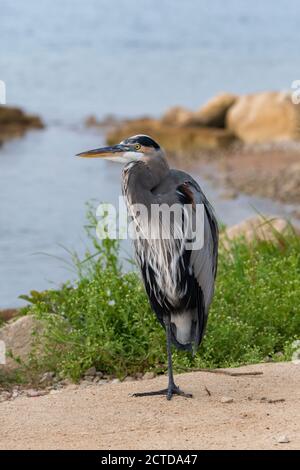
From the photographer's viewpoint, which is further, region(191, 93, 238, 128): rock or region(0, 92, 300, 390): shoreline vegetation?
region(191, 93, 238, 128): rock

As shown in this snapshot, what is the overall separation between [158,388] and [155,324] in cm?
76

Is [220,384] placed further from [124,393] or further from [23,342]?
[23,342]

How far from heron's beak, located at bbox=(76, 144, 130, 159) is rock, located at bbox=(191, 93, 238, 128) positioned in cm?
1277

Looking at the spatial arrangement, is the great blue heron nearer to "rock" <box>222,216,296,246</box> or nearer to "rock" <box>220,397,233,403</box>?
"rock" <box>220,397,233,403</box>

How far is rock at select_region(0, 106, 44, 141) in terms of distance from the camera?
18.5 metres

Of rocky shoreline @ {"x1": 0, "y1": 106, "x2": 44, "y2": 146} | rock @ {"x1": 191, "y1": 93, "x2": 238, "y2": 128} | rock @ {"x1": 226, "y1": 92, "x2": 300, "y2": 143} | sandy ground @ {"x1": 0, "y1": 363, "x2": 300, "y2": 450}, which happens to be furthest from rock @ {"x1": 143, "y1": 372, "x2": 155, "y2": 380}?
rocky shoreline @ {"x1": 0, "y1": 106, "x2": 44, "y2": 146}

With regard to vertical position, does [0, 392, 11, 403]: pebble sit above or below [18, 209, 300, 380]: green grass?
below

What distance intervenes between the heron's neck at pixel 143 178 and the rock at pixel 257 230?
8.36 feet

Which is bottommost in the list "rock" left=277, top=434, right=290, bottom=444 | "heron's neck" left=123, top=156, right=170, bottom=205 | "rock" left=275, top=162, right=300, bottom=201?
"rock" left=277, top=434, right=290, bottom=444

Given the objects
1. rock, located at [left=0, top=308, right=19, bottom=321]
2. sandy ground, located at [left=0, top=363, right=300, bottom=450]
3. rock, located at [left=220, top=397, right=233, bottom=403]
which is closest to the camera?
sandy ground, located at [left=0, top=363, right=300, bottom=450]

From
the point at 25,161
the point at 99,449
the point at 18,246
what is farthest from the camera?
the point at 25,161
